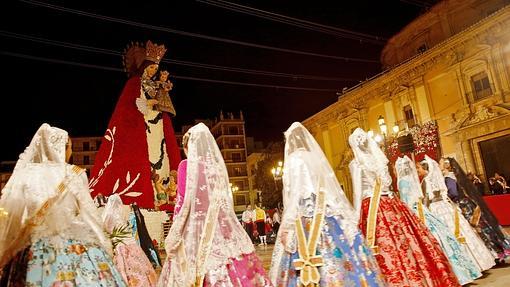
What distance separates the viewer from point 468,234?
6637 millimetres

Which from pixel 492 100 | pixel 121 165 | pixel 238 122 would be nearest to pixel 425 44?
pixel 492 100

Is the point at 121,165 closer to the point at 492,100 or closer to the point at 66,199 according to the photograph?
the point at 66,199

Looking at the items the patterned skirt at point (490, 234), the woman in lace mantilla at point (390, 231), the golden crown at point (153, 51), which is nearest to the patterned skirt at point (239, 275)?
the woman in lace mantilla at point (390, 231)

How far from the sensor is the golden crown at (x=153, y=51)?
917 centimetres

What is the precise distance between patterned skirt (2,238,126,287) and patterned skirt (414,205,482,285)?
473 centimetres

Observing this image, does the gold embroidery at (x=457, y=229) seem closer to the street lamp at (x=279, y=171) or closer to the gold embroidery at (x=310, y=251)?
the gold embroidery at (x=310, y=251)

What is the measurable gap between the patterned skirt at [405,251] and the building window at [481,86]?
19862 mm

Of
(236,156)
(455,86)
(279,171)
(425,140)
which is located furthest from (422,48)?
(236,156)

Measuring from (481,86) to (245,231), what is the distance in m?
22.2

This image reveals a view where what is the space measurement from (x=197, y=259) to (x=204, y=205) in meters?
0.53

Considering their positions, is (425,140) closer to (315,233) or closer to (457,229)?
(457,229)

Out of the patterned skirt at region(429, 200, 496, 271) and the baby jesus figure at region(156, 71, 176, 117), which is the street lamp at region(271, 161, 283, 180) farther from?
the patterned skirt at region(429, 200, 496, 271)

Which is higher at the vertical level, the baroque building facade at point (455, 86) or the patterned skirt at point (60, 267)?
the baroque building facade at point (455, 86)

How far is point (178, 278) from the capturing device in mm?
3686
